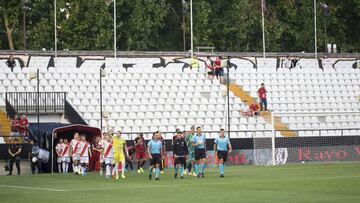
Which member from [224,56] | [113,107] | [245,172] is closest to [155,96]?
[113,107]

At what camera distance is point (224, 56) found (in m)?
69.2

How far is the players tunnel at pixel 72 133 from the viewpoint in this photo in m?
51.0

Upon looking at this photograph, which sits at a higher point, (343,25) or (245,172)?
Result: (343,25)

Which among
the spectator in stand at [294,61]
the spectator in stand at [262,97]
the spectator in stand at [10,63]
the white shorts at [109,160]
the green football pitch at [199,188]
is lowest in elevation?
the green football pitch at [199,188]

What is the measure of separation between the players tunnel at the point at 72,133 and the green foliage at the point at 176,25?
19396mm

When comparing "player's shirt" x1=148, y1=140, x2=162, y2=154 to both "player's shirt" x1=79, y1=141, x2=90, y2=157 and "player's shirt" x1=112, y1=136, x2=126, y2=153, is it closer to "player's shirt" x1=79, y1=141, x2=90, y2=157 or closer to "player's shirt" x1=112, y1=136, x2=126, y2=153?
"player's shirt" x1=112, y1=136, x2=126, y2=153

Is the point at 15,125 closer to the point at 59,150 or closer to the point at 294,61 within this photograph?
the point at 59,150

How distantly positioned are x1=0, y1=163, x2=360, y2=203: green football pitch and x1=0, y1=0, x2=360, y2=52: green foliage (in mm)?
28397

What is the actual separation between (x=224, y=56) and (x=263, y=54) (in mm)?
2716

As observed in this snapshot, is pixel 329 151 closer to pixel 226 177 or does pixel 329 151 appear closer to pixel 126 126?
pixel 126 126

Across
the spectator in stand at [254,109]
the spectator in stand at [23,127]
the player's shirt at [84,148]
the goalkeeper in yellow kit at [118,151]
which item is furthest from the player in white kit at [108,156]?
the spectator in stand at [254,109]

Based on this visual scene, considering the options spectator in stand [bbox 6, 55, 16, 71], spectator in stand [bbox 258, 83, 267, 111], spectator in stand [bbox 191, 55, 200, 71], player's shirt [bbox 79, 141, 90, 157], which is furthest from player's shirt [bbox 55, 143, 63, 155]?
spectator in stand [bbox 191, 55, 200, 71]

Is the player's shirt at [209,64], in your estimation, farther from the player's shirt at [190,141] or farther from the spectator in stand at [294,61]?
the player's shirt at [190,141]

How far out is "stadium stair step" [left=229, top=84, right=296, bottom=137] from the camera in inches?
2398
